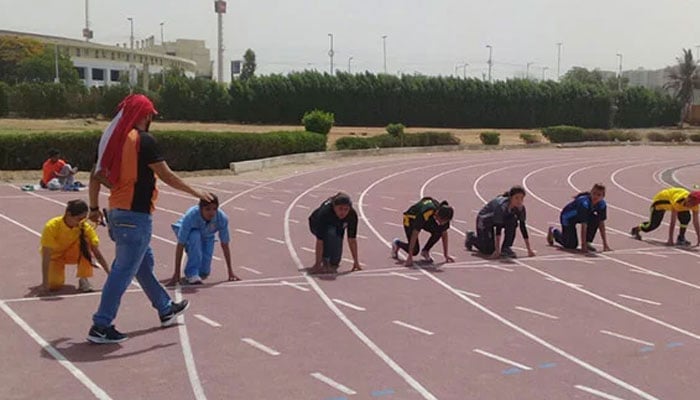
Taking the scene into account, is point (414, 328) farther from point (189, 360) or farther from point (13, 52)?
point (13, 52)

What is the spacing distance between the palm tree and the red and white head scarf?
88.5 metres

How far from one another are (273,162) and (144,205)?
833 inches

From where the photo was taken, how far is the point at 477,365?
620 cm

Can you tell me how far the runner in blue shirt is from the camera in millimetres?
8711

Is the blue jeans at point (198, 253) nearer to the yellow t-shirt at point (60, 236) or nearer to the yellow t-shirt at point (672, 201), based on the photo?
the yellow t-shirt at point (60, 236)

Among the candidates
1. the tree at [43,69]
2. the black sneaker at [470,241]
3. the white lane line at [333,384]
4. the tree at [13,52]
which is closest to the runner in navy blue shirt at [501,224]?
the black sneaker at [470,241]

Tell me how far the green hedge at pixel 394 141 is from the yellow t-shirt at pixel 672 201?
22.0 m

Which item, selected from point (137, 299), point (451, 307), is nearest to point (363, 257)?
point (451, 307)

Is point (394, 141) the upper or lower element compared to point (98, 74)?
lower

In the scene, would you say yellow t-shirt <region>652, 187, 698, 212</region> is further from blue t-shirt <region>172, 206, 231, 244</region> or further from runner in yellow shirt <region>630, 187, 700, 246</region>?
blue t-shirt <region>172, 206, 231, 244</region>

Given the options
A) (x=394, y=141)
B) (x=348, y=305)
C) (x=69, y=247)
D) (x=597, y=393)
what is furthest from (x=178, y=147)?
(x=597, y=393)

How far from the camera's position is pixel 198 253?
880 cm

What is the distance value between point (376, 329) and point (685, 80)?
89.6 m

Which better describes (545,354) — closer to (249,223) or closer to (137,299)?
(137,299)
